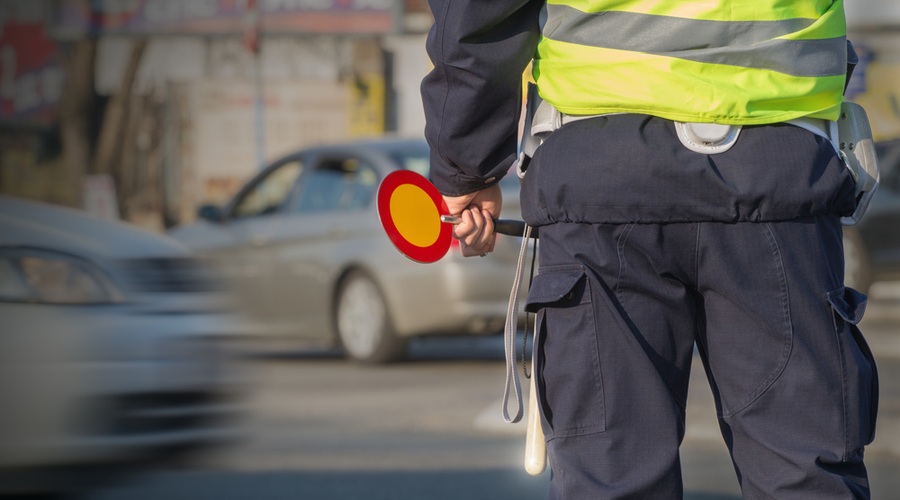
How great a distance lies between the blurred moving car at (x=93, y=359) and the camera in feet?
13.4

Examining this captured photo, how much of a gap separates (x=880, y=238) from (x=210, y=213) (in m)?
5.74

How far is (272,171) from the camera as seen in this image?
9688 millimetres

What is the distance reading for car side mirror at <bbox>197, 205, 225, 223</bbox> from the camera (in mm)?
9414

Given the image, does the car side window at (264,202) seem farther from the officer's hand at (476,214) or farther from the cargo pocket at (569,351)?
the cargo pocket at (569,351)

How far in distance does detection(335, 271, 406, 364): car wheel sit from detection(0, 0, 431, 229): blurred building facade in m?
13.5

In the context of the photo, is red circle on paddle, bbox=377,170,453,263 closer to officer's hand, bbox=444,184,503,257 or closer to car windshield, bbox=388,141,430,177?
officer's hand, bbox=444,184,503,257

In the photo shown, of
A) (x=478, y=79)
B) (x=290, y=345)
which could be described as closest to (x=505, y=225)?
(x=478, y=79)

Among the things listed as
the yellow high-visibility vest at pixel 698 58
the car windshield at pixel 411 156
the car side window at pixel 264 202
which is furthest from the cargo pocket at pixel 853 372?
the car side window at pixel 264 202

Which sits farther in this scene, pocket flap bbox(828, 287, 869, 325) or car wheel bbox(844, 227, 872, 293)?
car wheel bbox(844, 227, 872, 293)

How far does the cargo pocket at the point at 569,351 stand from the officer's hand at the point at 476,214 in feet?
0.94

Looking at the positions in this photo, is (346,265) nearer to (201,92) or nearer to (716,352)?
(716,352)

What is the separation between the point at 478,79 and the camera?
6.93 ft

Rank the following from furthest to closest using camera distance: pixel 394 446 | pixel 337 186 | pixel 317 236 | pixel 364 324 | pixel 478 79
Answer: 1. pixel 337 186
2. pixel 317 236
3. pixel 364 324
4. pixel 394 446
5. pixel 478 79

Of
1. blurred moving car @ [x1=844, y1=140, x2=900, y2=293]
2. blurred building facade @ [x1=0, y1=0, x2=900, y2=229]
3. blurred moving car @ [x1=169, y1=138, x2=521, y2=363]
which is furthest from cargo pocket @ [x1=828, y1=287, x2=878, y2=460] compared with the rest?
blurred building facade @ [x1=0, y1=0, x2=900, y2=229]
